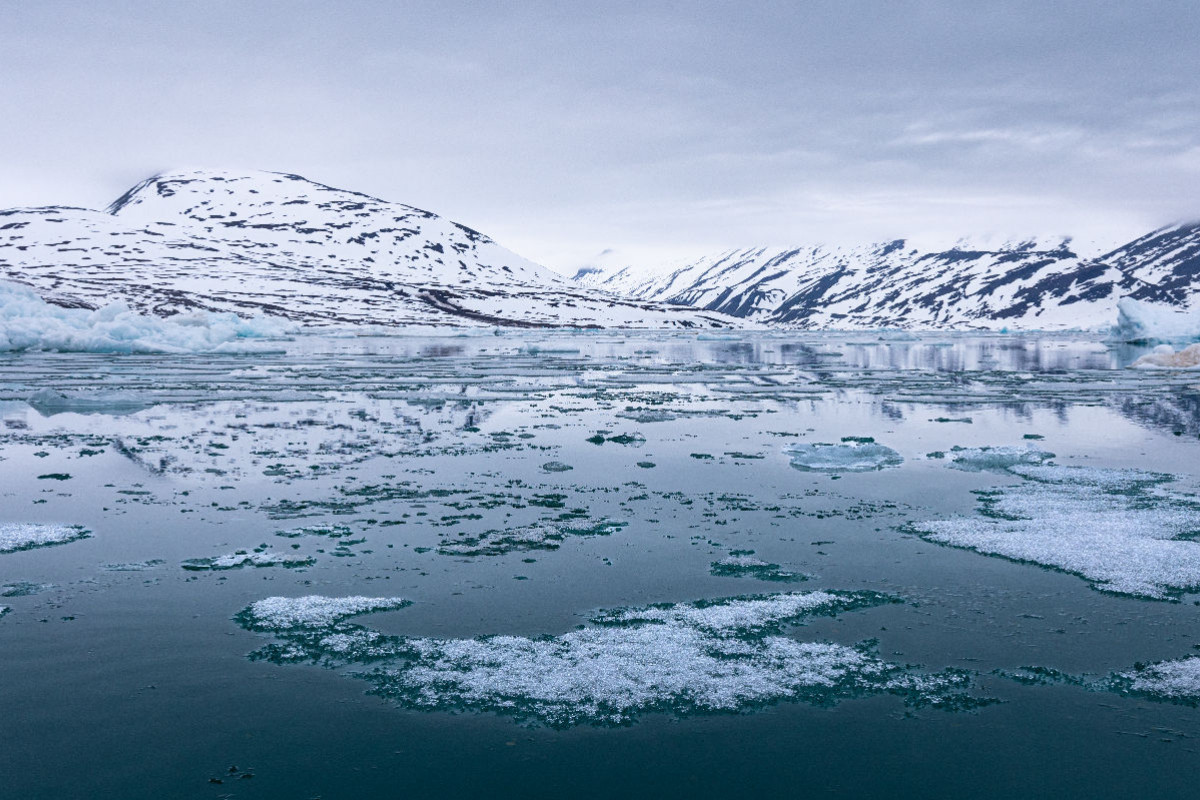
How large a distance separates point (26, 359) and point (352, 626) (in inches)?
2139

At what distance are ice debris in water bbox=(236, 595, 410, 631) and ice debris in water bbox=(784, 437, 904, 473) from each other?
980 cm

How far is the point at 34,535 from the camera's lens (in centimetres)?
1150

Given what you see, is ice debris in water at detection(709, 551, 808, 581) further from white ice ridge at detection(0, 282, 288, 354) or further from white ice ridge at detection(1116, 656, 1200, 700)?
white ice ridge at detection(0, 282, 288, 354)

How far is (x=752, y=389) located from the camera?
111 ft

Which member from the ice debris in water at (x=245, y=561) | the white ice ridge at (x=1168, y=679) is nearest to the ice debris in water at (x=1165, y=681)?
the white ice ridge at (x=1168, y=679)

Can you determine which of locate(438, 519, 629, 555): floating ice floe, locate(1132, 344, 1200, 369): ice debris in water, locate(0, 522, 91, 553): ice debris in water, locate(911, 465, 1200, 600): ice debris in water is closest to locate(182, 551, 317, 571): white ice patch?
locate(438, 519, 629, 555): floating ice floe

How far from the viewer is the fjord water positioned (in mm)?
6246

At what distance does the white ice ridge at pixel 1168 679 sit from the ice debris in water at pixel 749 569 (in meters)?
3.44

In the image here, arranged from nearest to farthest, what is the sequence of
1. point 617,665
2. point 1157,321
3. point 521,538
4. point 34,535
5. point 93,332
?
point 617,665 → point 34,535 → point 521,538 → point 93,332 → point 1157,321

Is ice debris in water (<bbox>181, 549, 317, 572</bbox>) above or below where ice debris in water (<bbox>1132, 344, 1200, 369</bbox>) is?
below

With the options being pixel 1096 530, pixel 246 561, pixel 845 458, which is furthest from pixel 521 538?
pixel 845 458

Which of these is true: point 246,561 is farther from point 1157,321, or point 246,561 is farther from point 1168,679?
point 1157,321

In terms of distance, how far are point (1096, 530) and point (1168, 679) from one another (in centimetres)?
497

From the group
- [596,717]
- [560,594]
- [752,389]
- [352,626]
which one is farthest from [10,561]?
[752,389]
